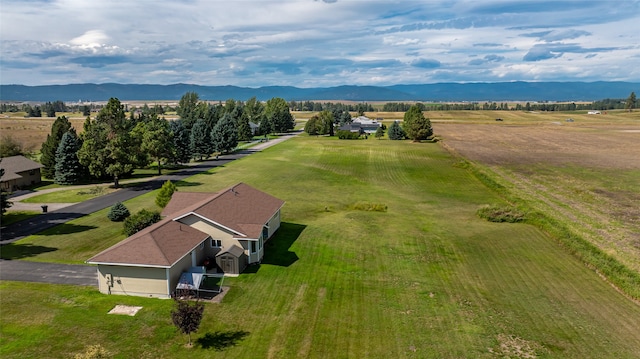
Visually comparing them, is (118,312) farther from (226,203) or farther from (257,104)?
(257,104)

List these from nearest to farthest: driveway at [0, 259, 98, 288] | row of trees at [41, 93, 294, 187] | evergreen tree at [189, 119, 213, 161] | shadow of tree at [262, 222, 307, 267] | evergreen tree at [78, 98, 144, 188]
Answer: driveway at [0, 259, 98, 288] < shadow of tree at [262, 222, 307, 267] < evergreen tree at [78, 98, 144, 188] < row of trees at [41, 93, 294, 187] < evergreen tree at [189, 119, 213, 161]

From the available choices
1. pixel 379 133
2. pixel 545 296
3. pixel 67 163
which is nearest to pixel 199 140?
pixel 67 163

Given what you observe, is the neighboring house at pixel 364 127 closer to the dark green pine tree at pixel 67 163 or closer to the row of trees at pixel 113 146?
the row of trees at pixel 113 146

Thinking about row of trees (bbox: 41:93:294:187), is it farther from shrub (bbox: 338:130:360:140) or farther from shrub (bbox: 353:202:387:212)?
shrub (bbox: 338:130:360:140)

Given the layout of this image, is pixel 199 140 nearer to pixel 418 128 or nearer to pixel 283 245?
pixel 283 245

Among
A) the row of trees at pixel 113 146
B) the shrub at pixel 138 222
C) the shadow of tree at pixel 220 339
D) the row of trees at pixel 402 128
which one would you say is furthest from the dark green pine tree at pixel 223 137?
the shadow of tree at pixel 220 339

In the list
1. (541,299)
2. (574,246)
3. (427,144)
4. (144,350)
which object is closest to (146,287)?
(144,350)

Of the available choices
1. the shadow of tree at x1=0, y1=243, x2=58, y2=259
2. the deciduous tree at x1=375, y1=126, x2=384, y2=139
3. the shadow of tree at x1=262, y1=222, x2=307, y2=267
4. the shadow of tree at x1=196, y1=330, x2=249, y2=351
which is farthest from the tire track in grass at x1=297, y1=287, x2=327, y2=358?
the deciduous tree at x1=375, y1=126, x2=384, y2=139
